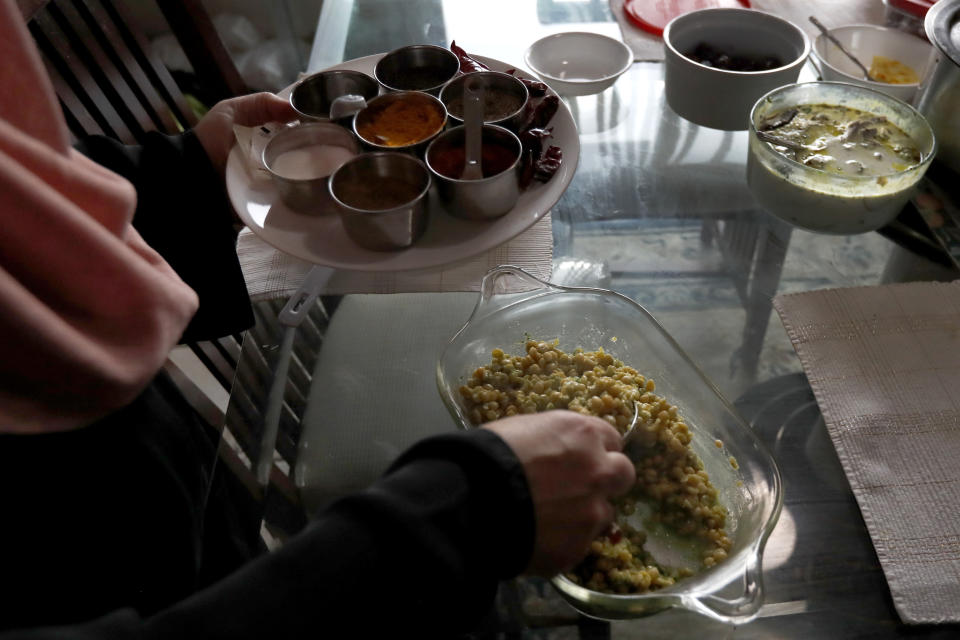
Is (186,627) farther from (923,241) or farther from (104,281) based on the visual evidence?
(923,241)

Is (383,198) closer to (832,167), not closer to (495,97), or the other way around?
(495,97)

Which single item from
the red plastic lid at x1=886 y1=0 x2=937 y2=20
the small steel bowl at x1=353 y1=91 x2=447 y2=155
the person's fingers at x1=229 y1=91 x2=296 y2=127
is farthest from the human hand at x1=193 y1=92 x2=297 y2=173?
the red plastic lid at x1=886 y1=0 x2=937 y2=20

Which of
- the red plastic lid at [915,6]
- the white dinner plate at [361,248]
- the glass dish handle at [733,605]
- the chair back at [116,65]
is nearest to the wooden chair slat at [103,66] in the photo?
the chair back at [116,65]

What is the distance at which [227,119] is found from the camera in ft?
3.13

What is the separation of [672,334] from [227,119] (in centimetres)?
70

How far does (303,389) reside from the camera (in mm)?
995

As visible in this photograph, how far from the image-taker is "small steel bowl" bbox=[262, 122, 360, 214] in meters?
0.89

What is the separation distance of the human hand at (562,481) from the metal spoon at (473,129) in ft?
1.33

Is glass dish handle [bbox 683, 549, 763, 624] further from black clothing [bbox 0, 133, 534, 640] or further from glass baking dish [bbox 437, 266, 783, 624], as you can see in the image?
black clothing [bbox 0, 133, 534, 640]

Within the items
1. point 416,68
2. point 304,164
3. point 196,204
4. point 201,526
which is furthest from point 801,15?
point 201,526

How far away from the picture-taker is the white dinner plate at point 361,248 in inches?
34.4

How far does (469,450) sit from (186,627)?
244 millimetres

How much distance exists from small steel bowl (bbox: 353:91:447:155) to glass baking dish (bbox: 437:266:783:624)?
0.22 meters

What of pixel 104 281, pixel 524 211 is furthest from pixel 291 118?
pixel 104 281
